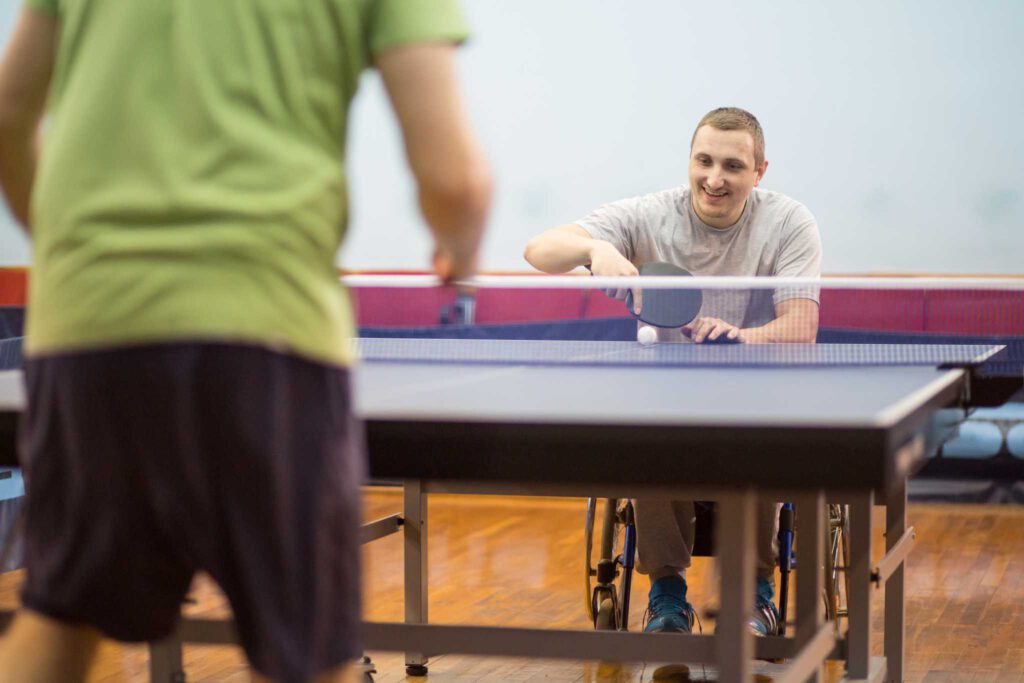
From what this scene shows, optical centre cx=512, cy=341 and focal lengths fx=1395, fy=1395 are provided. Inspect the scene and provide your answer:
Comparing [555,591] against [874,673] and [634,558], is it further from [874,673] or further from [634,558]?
[874,673]

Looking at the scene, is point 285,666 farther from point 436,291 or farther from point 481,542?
point 436,291

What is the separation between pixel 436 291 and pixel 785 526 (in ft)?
12.9

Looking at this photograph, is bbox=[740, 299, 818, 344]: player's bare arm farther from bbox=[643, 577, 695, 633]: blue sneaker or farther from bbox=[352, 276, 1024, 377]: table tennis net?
bbox=[643, 577, 695, 633]: blue sneaker

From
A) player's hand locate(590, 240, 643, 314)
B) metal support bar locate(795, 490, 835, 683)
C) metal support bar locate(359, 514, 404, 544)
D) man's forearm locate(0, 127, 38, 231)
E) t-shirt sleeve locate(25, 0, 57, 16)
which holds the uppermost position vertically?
t-shirt sleeve locate(25, 0, 57, 16)

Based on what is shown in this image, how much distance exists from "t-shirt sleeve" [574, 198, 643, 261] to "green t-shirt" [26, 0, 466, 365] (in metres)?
2.14

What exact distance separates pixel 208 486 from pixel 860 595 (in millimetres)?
1545

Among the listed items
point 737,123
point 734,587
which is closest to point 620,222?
point 737,123

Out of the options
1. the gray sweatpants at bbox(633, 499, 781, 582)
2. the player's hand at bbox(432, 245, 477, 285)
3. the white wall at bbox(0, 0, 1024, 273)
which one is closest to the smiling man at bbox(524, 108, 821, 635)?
the gray sweatpants at bbox(633, 499, 781, 582)

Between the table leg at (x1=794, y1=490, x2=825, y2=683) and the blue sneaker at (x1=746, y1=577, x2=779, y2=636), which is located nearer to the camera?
the table leg at (x1=794, y1=490, x2=825, y2=683)

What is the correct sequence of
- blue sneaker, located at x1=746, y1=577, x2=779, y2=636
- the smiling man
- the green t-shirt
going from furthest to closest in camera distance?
the smiling man → blue sneaker, located at x1=746, y1=577, x2=779, y2=636 → the green t-shirt

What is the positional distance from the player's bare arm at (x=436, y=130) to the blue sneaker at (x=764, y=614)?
6.17 ft

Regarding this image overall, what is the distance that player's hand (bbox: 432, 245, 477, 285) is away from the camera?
1.23m

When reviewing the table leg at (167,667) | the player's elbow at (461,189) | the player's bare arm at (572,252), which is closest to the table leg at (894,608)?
the player's bare arm at (572,252)

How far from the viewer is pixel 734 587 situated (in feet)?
5.34
